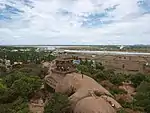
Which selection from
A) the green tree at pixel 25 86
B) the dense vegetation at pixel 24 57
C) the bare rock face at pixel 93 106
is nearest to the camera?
the bare rock face at pixel 93 106

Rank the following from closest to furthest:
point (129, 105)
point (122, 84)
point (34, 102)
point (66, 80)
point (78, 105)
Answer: point (78, 105)
point (129, 105)
point (66, 80)
point (34, 102)
point (122, 84)

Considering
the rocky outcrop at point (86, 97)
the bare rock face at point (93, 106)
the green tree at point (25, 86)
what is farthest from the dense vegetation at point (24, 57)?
the bare rock face at point (93, 106)

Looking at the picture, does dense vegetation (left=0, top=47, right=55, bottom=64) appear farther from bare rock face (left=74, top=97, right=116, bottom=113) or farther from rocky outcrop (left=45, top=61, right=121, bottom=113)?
bare rock face (left=74, top=97, right=116, bottom=113)

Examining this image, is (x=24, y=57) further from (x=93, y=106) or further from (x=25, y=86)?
(x=93, y=106)

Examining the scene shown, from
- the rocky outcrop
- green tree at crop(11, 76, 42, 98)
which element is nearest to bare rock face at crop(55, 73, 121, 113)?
the rocky outcrop

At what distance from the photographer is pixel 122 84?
34.3m

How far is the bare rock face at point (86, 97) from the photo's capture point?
1510cm

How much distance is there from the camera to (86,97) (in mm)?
16656

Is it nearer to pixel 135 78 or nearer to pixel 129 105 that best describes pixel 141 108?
pixel 129 105

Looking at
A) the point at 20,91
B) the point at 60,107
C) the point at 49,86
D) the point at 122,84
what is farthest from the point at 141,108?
the point at 122,84

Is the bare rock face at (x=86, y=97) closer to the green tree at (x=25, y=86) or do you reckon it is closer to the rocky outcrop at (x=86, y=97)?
the rocky outcrop at (x=86, y=97)

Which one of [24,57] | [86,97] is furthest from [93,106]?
[24,57]

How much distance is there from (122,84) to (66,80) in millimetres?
15022

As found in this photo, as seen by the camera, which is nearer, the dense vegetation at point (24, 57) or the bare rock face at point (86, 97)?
the bare rock face at point (86, 97)
